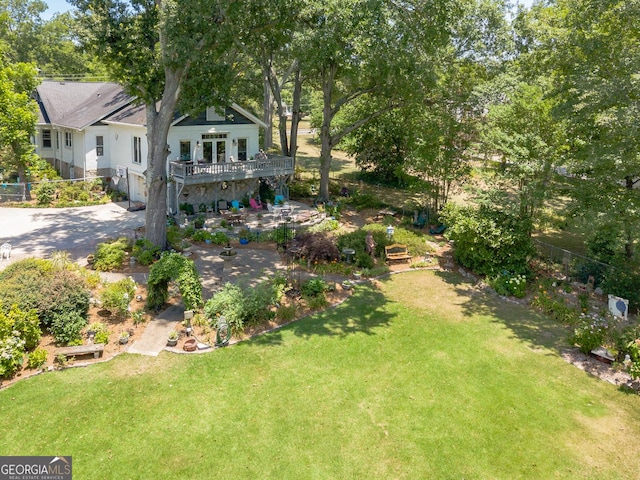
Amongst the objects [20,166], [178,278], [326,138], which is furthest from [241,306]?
[20,166]

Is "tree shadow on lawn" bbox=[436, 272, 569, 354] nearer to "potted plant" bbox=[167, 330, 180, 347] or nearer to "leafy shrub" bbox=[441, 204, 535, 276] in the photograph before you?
"leafy shrub" bbox=[441, 204, 535, 276]

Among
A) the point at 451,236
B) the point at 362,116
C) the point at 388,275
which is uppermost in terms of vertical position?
the point at 362,116

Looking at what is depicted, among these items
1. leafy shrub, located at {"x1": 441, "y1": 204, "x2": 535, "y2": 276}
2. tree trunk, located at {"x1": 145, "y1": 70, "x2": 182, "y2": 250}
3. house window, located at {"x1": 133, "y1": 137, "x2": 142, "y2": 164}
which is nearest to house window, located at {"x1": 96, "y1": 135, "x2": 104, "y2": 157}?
house window, located at {"x1": 133, "y1": 137, "x2": 142, "y2": 164}

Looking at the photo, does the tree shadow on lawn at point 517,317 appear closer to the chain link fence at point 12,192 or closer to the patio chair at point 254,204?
the patio chair at point 254,204

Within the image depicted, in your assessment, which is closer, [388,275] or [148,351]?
[148,351]

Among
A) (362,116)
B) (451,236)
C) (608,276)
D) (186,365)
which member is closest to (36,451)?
(186,365)

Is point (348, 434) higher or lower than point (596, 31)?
lower

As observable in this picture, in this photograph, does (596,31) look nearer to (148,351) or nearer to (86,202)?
(148,351)
